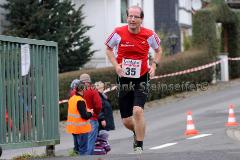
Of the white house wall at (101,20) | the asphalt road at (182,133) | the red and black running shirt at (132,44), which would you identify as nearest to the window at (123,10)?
the white house wall at (101,20)

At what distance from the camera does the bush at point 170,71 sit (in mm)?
25877

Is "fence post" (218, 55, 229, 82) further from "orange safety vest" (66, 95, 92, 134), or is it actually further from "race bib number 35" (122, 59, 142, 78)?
"race bib number 35" (122, 59, 142, 78)

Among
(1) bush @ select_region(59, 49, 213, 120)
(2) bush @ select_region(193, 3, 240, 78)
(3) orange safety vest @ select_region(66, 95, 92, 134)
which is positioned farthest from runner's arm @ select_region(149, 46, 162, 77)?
(2) bush @ select_region(193, 3, 240, 78)

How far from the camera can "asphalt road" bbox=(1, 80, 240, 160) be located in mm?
8992

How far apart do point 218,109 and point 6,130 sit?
51.0ft

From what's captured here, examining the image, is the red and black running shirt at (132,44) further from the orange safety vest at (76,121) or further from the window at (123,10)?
the window at (123,10)

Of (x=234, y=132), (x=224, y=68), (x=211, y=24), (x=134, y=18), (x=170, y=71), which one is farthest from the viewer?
(x=224, y=68)

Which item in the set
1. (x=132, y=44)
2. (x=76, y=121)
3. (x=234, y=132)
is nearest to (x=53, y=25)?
(x=234, y=132)

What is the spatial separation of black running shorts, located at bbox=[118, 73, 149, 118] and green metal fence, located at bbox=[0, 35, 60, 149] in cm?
114

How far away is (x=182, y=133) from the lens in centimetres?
1844

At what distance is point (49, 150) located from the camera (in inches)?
412

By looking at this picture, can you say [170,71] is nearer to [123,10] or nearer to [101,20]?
[101,20]

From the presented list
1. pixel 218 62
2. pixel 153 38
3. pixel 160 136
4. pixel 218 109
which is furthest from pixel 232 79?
pixel 153 38

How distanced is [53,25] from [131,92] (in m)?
20.3
